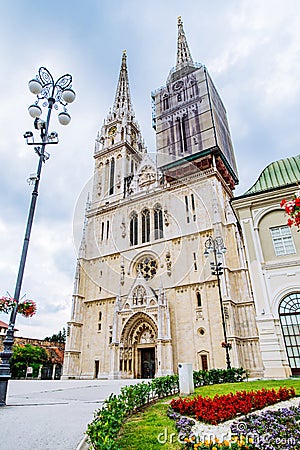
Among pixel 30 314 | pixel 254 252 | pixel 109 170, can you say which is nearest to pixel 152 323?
pixel 254 252

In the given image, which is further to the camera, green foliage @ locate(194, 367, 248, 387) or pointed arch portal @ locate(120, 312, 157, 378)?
pointed arch portal @ locate(120, 312, 157, 378)

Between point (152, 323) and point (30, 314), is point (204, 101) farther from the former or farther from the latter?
point (30, 314)

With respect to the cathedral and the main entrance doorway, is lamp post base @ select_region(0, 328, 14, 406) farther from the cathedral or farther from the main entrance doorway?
the main entrance doorway

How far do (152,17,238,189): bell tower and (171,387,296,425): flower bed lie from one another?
25.3 metres

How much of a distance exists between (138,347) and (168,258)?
339 inches

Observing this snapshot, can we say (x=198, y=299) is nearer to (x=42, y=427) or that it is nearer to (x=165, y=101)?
(x=42, y=427)

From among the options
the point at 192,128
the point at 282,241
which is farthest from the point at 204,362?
the point at 192,128

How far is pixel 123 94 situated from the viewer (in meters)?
51.5

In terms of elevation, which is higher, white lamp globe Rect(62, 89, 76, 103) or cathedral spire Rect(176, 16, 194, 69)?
cathedral spire Rect(176, 16, 194, 69)

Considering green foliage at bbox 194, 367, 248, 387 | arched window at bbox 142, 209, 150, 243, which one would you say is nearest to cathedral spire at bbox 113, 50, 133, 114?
arched window at bbox 142, 209, 150, 243

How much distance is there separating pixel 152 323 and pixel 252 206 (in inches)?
573

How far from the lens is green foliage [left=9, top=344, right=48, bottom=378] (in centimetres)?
3052

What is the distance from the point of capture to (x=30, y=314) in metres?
8.27

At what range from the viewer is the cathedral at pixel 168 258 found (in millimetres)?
23156
